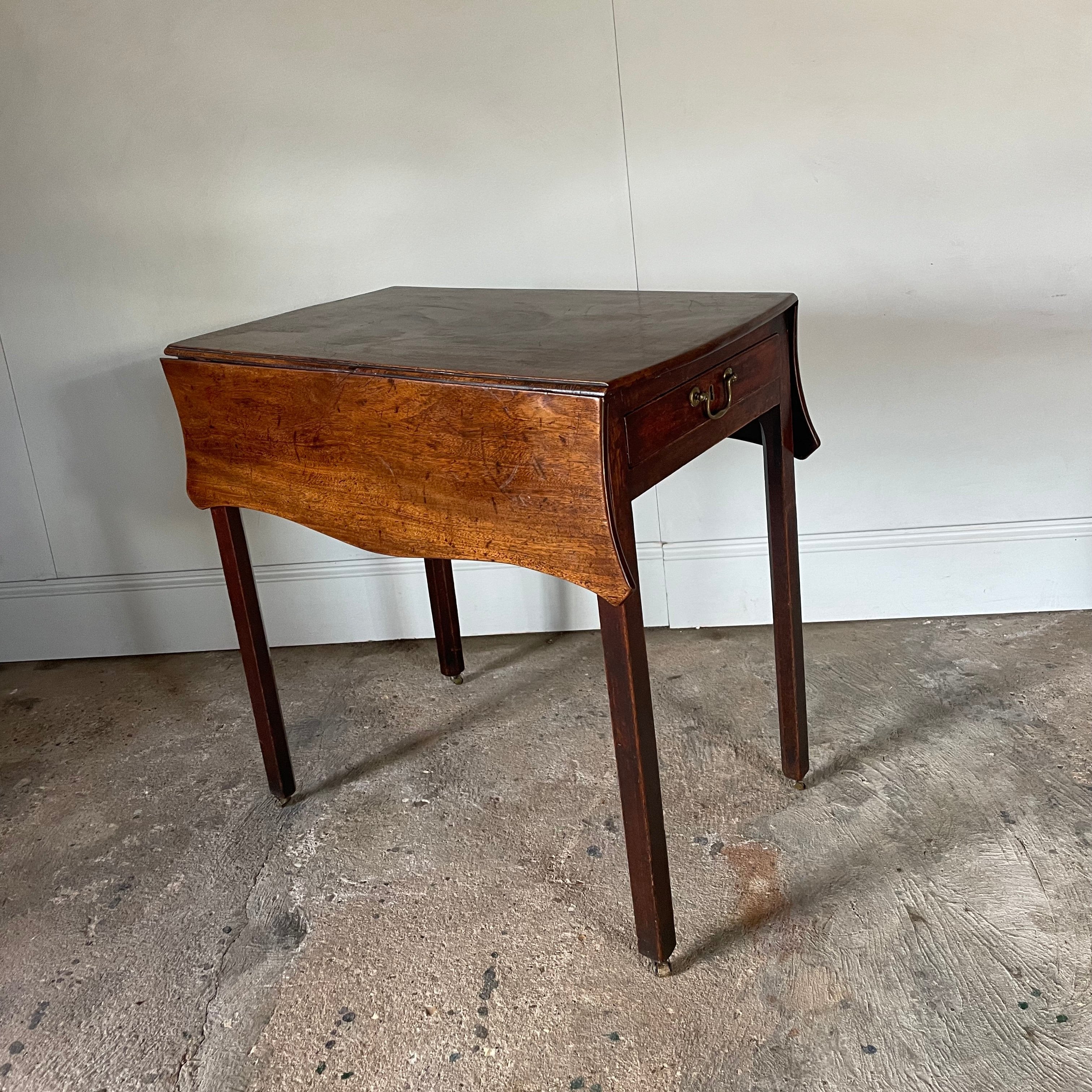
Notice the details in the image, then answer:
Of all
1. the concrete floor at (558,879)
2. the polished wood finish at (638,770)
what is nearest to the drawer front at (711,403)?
the polished wood finish at (638,770)

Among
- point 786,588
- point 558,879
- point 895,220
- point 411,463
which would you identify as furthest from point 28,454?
point 895,220

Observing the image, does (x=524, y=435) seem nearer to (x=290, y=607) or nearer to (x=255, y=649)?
(x=255, y=649)

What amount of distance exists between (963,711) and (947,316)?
800 mm

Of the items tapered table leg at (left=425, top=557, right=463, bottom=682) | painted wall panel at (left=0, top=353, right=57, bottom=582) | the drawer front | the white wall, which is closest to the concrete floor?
tapered table leg at (left=425, top=557, right=463, bottom=682)

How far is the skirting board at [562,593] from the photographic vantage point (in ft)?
7.53

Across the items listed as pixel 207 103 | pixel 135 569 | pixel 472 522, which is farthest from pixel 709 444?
pixel 135 569

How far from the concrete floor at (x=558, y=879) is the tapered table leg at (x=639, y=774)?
8 centimetres

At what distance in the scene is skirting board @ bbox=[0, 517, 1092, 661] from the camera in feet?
7.53

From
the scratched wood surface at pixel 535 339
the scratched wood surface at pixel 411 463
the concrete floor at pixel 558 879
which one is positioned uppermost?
the scratched wood surface at pixel 535 339

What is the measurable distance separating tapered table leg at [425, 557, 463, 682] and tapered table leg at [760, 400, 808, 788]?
2.44 ft

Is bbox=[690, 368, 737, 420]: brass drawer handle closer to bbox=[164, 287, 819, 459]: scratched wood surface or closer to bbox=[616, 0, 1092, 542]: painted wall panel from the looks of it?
bbox=[164, 287, 819, 459]: scratched wood surface

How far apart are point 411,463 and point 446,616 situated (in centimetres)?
89

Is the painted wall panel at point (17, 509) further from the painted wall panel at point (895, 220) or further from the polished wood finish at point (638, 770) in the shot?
the polished wood finish at point (638, 770)

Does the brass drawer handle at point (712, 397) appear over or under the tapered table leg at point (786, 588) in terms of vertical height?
over
